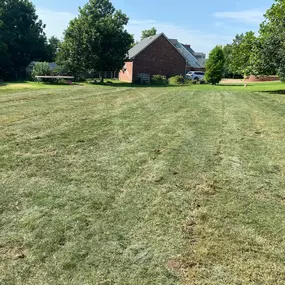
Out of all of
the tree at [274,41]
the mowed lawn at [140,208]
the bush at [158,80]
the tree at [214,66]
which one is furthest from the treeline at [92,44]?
the mowed lawn at [140,208]

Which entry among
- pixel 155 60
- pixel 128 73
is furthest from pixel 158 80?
pixel 128 73

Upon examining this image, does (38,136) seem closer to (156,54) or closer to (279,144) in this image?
(279,144)

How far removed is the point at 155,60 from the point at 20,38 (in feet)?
66.6

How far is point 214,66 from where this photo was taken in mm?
33375

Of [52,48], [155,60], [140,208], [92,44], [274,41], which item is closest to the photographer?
[140,208]

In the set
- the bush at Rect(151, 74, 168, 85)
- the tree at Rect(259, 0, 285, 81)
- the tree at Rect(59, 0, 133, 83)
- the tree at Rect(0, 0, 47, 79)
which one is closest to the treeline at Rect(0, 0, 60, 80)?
the tree at Rect(0, 0, 47, 79)

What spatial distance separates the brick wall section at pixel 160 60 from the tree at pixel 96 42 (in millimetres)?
6004

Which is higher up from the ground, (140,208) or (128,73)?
(128,73)

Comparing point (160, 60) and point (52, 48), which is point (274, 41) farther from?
point (52, 48)

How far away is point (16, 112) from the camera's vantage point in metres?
8.32

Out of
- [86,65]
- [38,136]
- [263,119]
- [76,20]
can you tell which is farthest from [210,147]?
[76,20]

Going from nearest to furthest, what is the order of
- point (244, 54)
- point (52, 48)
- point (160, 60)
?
point (244, 54), point (160, 60), point (52, 48)

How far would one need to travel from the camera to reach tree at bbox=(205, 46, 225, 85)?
109 feet

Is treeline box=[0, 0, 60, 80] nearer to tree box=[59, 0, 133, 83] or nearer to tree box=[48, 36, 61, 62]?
tree box=[48, 36, 61, 62]
